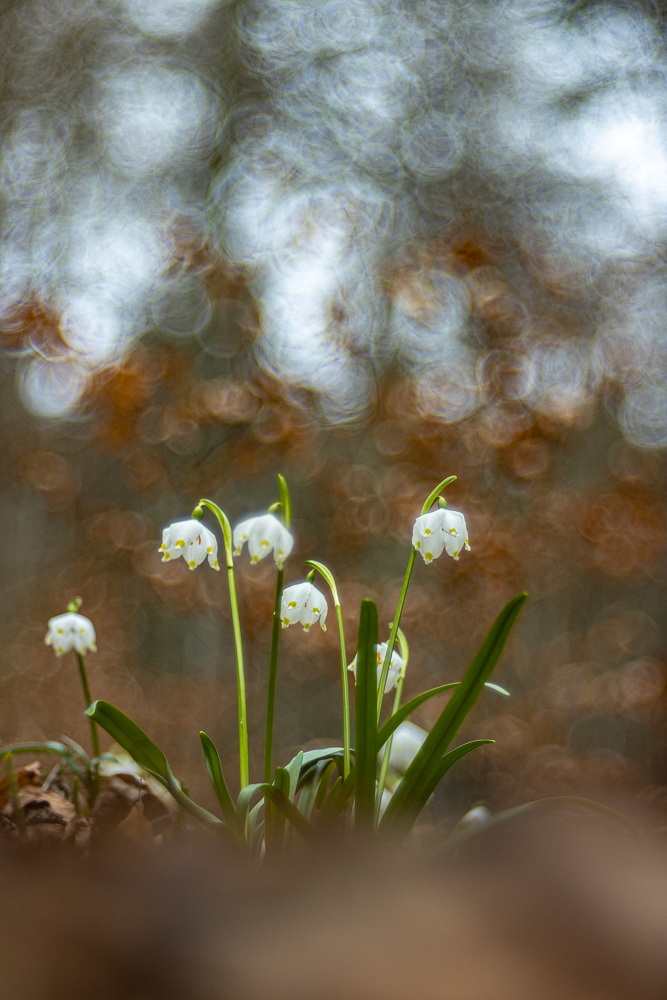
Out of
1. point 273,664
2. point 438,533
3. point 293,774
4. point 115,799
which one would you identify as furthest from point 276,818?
point 438,533

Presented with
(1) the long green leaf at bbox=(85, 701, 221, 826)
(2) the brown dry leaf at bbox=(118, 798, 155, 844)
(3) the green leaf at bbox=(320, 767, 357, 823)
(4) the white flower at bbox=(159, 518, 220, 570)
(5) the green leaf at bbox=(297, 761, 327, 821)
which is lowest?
(2) the brown dry leaf at bbox=(118, 798, 155, 844)

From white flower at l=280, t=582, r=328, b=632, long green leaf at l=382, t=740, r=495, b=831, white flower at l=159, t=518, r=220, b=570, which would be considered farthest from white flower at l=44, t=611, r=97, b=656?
long green leaf at l=382, t=740, r=495, b=831

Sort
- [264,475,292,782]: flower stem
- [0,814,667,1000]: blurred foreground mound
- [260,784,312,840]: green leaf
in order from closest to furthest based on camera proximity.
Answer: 1. [0,814,667,1000]: blurred foreground mound
2. [260,784,312,840]: green leaf
3. [264,475,292,782]: flower stem

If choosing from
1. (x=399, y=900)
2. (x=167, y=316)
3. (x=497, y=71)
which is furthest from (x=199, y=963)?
(x=497, y=71)

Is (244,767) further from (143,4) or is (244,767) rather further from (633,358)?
(143,4)

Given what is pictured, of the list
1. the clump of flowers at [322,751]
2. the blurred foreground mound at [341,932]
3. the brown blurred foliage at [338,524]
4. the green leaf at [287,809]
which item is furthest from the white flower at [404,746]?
the brown blurred foliage at [338,524]

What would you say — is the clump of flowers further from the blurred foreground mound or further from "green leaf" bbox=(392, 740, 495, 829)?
the blurred foreground mound
